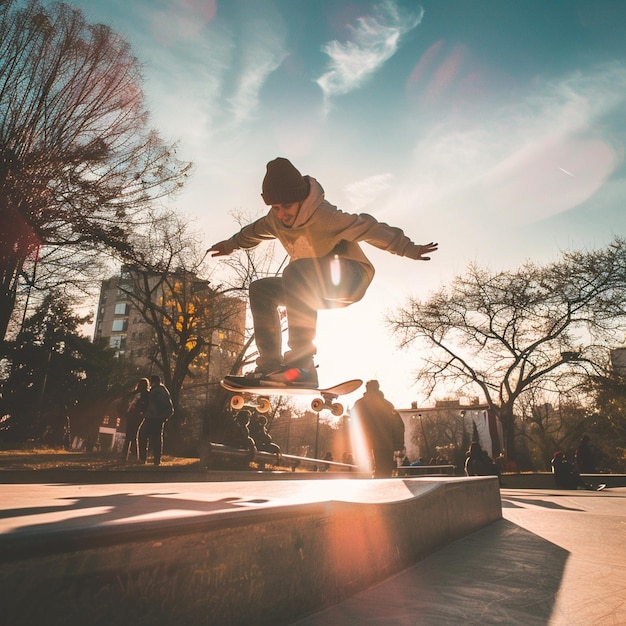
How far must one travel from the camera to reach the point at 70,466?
796 cm

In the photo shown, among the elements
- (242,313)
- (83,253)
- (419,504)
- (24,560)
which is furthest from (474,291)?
(24,560)

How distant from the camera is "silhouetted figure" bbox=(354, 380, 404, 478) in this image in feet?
24.0

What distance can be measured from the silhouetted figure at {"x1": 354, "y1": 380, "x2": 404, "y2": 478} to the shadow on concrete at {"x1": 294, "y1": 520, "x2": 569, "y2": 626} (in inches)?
190

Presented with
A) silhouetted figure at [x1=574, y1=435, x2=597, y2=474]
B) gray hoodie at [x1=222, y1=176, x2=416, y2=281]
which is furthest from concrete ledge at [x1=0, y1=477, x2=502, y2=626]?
silhouetted figure at [x1=574, y1=435, x2=597, y2=474]

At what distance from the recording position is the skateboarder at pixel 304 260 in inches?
141

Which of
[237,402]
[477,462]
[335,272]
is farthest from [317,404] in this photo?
[477,462]

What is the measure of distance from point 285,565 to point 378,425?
636 cm

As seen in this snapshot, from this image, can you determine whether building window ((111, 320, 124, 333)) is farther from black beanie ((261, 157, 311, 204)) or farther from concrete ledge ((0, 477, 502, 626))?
concrete ledge ((0, 477, 502, 626))

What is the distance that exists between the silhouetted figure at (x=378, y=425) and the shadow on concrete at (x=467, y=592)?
484cm

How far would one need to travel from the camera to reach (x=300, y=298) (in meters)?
3.85

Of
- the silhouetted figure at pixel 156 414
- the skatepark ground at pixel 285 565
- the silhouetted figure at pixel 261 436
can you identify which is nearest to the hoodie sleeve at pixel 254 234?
the skatepark ground at pixel 285 565

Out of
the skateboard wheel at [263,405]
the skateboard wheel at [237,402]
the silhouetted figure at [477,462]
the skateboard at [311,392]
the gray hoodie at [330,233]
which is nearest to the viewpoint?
the gray hoodie at [330,233]

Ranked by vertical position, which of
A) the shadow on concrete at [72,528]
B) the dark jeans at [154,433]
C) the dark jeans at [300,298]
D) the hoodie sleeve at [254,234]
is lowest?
the shadow on concrete at [72,528]

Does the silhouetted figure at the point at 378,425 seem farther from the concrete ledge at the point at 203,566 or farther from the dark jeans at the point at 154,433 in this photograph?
the concrete ledge at the point at 203,566
